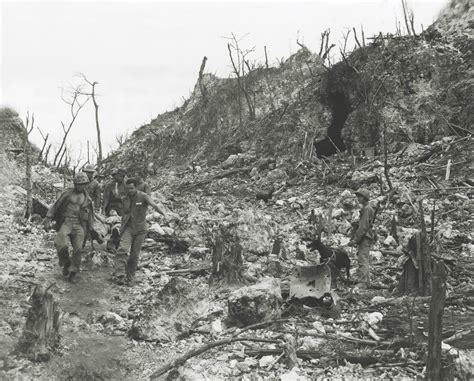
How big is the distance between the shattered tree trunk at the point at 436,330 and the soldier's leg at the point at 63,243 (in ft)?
12.9

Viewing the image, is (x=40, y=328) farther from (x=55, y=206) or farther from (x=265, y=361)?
(x=55, y=206)

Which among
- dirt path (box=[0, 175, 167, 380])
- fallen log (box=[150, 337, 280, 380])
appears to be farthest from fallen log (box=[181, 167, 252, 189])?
fallen log (box=[150, 337, 280, 380])

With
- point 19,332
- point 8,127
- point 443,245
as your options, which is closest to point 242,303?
point 19,332

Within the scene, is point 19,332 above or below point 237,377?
above

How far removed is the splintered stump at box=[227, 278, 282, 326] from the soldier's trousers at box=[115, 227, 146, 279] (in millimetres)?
1726

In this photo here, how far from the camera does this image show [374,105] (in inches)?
535

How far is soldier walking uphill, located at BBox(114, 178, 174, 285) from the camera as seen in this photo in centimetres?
595

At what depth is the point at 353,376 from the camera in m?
3.70

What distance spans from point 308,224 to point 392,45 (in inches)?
320

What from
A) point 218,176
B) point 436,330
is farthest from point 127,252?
point 218,176

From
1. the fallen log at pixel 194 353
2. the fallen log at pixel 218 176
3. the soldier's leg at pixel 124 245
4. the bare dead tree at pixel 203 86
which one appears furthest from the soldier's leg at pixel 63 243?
the bare dead tree at pixel 203 86

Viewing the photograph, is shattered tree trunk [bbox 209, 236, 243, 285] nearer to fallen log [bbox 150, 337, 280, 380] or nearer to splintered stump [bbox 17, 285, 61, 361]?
fallen log [bbox 150, 337, 280, 380]

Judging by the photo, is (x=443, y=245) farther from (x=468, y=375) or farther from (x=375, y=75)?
(x=375, y=75)

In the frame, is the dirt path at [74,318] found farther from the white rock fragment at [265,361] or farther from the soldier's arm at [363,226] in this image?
the soldier's arm at [363,226]
